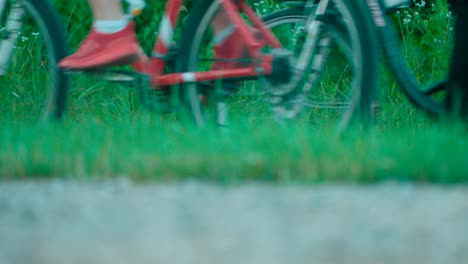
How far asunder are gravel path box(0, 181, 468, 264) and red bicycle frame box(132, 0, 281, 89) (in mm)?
1308

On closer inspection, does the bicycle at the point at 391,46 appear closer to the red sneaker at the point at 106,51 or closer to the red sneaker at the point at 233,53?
the red sneaker at the point at 233,53

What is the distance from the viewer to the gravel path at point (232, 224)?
2168 mm

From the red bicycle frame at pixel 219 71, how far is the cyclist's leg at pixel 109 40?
9 centimetres

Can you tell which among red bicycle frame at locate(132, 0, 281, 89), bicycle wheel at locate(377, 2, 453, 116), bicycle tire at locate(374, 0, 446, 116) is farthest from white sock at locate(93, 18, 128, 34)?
bicycle wheel at locate(377, 2, 453, 116)

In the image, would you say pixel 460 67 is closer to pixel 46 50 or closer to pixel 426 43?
pixel 46 50

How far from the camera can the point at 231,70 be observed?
410 cm

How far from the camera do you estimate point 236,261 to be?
6.98ft

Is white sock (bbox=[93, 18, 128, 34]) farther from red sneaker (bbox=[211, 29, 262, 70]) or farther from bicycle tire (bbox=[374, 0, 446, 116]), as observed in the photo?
bicycle tire (bbox=[374, 0, 446, 116])

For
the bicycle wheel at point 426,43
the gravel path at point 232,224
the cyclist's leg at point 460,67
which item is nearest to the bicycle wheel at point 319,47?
the cyclist's leg at point 460,67

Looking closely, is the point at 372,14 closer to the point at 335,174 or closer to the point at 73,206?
the point at 335,174

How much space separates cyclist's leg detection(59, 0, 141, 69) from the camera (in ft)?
13.4

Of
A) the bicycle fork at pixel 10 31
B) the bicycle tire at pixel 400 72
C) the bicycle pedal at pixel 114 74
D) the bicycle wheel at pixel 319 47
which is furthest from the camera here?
the bicycle fork at pixel 10 31

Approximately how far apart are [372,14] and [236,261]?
210cm

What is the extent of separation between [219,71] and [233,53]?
11 centimetres
